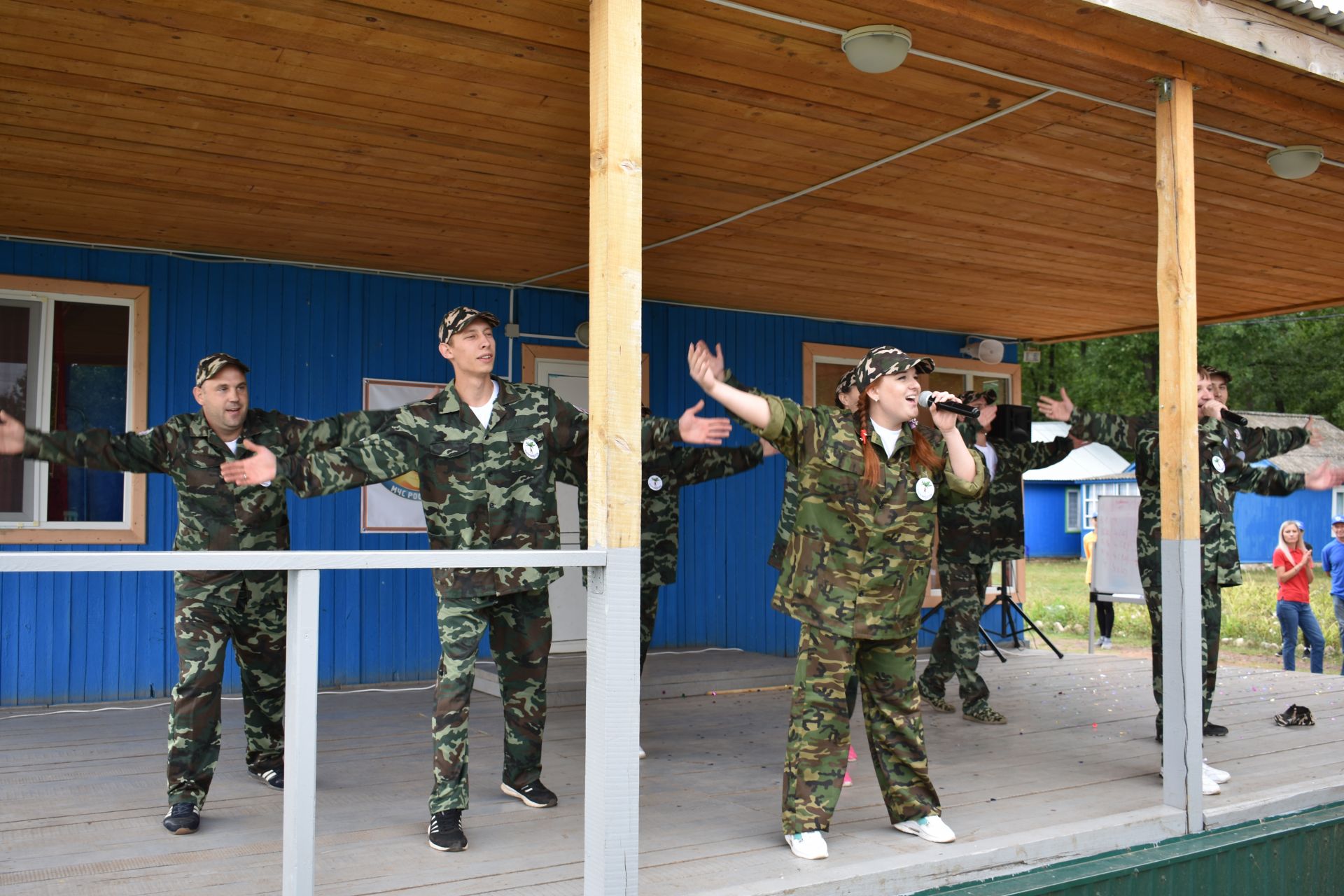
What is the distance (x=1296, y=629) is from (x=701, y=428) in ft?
29.5

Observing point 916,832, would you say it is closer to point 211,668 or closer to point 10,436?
point 211,668

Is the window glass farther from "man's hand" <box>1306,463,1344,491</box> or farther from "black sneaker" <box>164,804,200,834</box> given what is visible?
"man's hand" <box>1306,463,1344,491</box>

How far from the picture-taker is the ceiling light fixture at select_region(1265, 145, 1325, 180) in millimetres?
4777

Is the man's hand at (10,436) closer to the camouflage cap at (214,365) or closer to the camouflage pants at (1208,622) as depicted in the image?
the camouflage cap at (214,365)

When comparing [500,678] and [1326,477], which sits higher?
[1326,477]

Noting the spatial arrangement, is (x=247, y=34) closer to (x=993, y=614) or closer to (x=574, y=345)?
(x=574, y=345)

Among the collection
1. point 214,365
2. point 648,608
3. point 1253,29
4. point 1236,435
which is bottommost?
point 648,608

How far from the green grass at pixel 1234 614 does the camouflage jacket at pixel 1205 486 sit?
6611mm

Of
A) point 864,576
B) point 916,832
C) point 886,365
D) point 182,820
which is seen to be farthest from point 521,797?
point 886,365

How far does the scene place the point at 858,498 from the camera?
3.49 meters

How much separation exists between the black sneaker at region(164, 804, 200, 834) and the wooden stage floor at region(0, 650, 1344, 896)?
51 millimetres

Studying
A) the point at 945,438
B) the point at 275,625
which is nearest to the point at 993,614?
the point at 945,438

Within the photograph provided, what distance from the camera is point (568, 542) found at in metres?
7.42

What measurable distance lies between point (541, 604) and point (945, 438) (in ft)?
4.93
